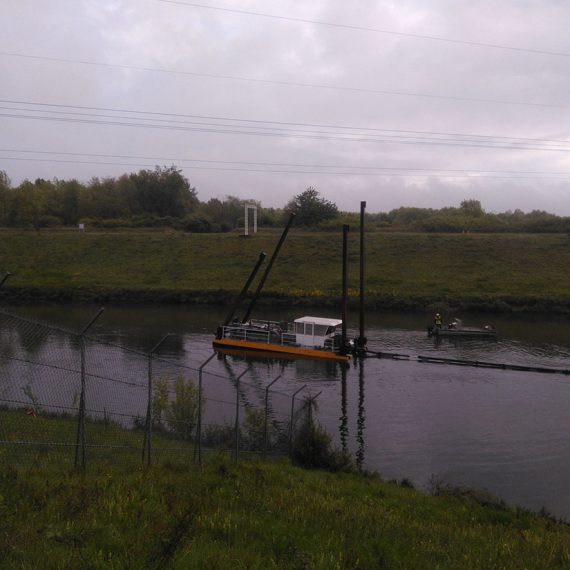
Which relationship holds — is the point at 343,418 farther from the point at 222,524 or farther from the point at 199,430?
the point at 222,524

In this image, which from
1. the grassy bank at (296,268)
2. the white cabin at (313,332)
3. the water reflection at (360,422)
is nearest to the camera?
the water reflection at (360,422)

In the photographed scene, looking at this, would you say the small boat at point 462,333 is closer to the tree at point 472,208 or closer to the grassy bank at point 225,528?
the grassy bank at point 225,528

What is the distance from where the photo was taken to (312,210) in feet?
278

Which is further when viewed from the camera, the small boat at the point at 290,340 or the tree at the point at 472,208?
the tree at the point at 472,208

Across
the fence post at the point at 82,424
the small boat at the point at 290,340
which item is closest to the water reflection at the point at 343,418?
A: the small boat at the point at 290,340

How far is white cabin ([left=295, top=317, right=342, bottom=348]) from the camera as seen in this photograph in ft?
106

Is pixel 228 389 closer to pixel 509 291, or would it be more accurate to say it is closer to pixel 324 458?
pixel 324 458

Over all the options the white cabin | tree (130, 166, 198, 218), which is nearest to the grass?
the white cabin

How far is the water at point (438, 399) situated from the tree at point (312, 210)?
41.3m

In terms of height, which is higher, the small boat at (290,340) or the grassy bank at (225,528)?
the grassy bank at (225,528)

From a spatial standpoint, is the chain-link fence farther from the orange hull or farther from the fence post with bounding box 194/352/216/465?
the orange hull

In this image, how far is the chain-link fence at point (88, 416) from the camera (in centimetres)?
859

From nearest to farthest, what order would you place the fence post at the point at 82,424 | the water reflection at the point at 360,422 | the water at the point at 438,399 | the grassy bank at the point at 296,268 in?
the fence post at the point at 82,424, the water at the point at 438,399, the water reflection at the point at 360,422, the grassy bank at the point at 296,268

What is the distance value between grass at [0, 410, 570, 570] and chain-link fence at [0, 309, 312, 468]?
7.0 inches
